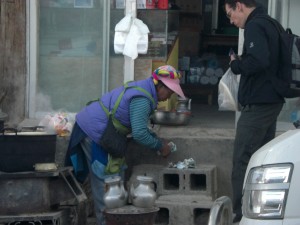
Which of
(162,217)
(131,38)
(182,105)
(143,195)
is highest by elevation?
(131,38)

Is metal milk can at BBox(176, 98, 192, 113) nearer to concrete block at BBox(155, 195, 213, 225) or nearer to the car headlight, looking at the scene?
concrete block at BBox(155, 195, 213, 225)

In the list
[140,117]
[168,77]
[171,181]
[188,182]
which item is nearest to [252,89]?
[168,77]

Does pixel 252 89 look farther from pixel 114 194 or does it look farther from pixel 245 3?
pixel 114 194

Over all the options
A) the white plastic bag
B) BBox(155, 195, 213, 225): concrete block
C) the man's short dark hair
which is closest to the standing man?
the man's short dark hair

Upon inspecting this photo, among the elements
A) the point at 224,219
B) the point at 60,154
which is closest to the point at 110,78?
the point at 60,154

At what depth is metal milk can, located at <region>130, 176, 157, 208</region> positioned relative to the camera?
761cm

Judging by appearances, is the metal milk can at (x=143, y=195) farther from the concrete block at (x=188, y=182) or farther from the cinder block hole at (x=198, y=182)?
the cinder block hole at (x=198, y=182)

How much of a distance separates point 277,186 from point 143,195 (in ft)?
8.50

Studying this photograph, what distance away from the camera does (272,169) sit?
525 centimetres

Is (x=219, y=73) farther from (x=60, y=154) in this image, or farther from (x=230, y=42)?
(x=60, y=154)

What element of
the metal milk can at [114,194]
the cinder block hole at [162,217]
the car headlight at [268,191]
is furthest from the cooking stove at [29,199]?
the car headlight at [268,191]

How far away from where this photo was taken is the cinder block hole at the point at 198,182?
8.61m

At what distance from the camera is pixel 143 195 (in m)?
7.61

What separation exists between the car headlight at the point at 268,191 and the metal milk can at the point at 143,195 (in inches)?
89.9
